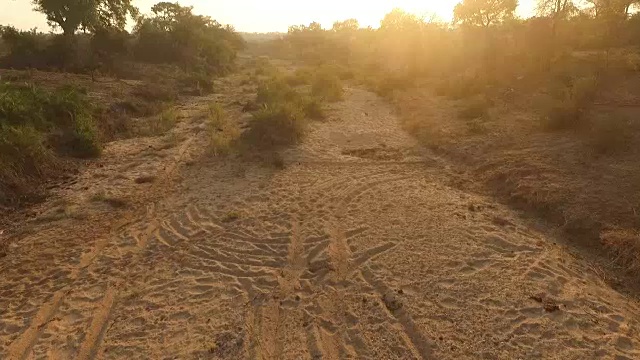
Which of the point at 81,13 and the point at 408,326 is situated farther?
the point at 81,13

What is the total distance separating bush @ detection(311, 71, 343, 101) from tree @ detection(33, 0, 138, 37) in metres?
12.1

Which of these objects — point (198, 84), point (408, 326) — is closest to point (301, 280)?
point (408, 326)

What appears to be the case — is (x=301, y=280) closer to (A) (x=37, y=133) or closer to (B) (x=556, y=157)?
(B) (x=556, y=157)

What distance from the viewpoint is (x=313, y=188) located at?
8.10 metres

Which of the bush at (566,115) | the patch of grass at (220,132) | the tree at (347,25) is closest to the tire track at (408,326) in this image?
the patch of grass at (220,132)

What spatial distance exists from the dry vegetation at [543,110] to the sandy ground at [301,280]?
33.1 inches

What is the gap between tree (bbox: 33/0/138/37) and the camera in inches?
821

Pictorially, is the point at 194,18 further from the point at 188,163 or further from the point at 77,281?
the point at 77,281

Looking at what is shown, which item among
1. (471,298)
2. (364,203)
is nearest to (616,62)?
(364,203)

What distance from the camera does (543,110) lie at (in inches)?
435

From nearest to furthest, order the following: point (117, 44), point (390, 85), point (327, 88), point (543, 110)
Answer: point (543, 110)
point (327, 88)
point (390, 85)
point (117, 44)

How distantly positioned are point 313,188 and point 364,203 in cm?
113

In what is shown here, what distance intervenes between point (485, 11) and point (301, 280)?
2798 cm

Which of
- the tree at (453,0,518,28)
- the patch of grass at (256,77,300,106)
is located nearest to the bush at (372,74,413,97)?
the patch of grass at (256,77,300,106)
